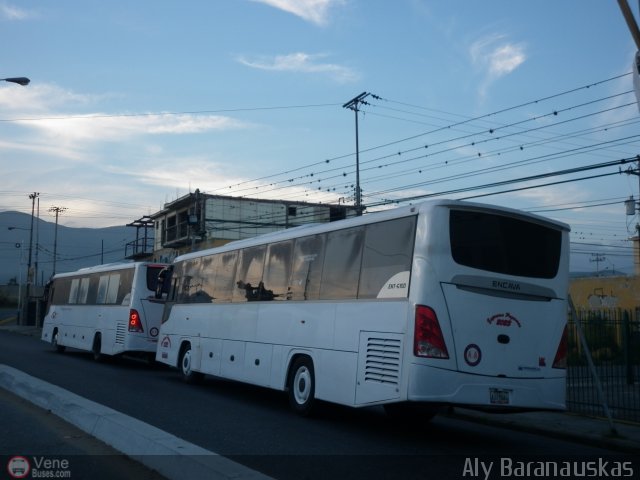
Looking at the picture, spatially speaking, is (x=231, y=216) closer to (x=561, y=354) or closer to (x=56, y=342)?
(x=56, y=342)

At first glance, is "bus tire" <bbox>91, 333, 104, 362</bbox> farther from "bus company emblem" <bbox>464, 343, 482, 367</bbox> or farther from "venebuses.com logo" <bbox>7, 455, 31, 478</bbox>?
"bus company emblem" <bbox>464, 343, 482, 367</bbox>

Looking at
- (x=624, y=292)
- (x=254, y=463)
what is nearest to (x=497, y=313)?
(x=254, y=463)

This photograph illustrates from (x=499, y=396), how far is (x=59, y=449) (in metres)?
5.66

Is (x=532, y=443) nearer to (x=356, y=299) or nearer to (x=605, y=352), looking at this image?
(x=356, y=299)

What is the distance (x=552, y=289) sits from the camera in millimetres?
10430

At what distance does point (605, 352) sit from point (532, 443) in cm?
523

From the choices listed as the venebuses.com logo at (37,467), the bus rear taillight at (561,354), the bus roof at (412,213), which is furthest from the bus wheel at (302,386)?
the venebuses.com logo at (37,467)

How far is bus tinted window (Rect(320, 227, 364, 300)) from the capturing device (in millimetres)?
11281

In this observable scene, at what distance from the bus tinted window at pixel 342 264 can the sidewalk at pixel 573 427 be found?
390 centimetres

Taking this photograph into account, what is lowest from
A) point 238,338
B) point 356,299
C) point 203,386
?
point 203,386

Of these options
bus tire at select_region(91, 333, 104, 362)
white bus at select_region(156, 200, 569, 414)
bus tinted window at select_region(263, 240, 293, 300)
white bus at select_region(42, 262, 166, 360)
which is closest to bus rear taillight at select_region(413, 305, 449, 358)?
white bus at select_region(156, 200, 569, 414)

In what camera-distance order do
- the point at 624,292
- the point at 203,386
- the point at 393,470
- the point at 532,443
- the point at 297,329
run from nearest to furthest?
the point at 393,470
the point at 532,443
the point at 297,329
the point at 203,386
the point at 624,292

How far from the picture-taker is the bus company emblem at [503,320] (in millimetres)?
9766

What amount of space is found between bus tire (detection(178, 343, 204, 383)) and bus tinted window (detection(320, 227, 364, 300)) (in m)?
6.39
